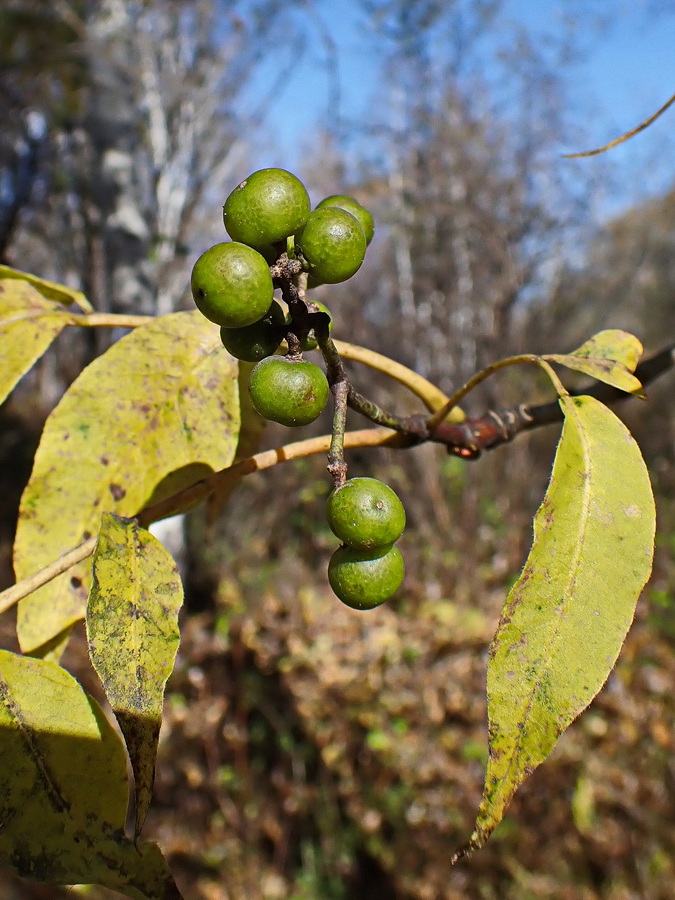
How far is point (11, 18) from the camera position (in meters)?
6.42

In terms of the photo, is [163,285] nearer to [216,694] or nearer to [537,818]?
[216,694]

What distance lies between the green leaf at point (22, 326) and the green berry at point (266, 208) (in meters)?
0.39

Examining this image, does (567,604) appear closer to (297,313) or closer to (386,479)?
(297,313)

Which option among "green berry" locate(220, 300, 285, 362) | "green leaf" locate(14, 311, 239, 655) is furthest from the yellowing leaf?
"green berry" locate(220, 300, 285, 362)

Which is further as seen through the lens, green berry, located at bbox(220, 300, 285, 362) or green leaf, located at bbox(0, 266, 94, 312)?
green leaf, located at bbox(0, 266, 94, 312)

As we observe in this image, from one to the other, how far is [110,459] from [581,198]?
10662 mm

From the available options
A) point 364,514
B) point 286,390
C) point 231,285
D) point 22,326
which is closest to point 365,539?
point 364,514

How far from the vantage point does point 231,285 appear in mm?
581

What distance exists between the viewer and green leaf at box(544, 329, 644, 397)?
0.75 m

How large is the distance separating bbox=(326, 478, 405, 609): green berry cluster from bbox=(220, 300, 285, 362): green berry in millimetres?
166

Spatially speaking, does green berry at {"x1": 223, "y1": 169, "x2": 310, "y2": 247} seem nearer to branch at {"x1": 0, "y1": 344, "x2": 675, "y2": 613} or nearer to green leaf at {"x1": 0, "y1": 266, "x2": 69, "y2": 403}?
branch at {"x1": 0, "y1": 344, "x2": 675, "y2": 613}

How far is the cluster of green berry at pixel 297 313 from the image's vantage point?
61 cm

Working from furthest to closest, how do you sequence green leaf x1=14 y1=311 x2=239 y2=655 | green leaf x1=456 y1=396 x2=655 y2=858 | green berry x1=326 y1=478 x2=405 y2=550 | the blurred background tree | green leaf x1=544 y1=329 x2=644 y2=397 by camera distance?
the blurred background tree < green leaf x1=14 y1=311 x2=239 y2=655 < green leaf x1=544 y1=329 x2=644 y2=397 < green berry x1=326 y1=478 x2=405 y2=550 < green leaf x1=456 y1=396 x2=655 y2=858

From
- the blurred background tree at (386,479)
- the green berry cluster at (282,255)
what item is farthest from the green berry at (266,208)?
the blurred background tree at (386,479)
